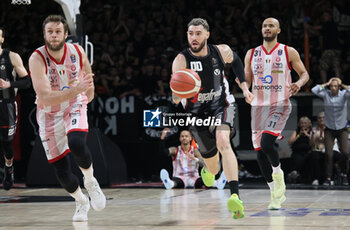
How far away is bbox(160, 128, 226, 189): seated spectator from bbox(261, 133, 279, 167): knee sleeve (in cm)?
423

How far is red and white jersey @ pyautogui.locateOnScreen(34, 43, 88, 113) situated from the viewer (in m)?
7.70

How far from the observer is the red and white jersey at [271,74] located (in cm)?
956

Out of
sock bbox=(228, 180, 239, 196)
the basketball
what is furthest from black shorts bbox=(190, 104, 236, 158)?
sock bbox=(228, 180, 239, 196)

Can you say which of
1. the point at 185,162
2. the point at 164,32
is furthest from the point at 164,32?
the point at 185,162

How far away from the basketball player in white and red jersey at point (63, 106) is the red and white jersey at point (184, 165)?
5415 mm

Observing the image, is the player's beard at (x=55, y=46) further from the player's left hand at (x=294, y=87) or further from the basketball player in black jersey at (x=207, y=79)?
the player's left hand at (x=294, y=87)

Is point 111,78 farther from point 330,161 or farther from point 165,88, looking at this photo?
point 330,161

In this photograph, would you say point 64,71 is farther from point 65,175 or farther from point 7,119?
point 7,119

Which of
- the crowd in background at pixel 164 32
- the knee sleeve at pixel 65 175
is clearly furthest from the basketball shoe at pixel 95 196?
the crowd in background at pixel 164 32

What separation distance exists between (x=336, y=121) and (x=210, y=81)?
5246 millimetres

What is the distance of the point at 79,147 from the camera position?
7.45 meters

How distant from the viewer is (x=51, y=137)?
7.86 metres

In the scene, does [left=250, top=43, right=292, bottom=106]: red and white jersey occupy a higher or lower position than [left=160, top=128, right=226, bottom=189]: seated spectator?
higher

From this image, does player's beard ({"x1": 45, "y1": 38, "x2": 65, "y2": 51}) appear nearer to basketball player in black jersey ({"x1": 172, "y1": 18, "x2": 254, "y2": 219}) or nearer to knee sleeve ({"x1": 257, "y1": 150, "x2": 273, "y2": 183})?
basketball player in black jersey ({"x1": 172, "y1": 18, "x2": 254, "y2": 219})
